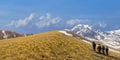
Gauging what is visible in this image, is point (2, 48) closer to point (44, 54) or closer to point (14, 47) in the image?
point (14, 47)

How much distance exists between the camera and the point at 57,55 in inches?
2982

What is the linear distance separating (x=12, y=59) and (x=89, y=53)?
25163mm

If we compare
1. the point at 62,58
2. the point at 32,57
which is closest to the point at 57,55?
the point at 62,58

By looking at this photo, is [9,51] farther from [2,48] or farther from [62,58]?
[62,58]

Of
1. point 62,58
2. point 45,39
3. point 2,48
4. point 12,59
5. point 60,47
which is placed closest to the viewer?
point 12,59

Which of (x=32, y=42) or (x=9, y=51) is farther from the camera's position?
(x=32, y=42)

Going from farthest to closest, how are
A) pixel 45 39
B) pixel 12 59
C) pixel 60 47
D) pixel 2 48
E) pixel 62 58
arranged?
1. pixel 45 39
2. pixel 60 47
3. pixel 2 48
4. pixel 62 58
5. pixel 12 59

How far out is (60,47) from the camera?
8519 centimetres

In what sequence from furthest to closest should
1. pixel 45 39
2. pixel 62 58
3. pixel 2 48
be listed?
pixel 45 39
pixel 2 48
pixel 62 58

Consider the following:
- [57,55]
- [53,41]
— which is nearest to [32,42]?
[53,41]

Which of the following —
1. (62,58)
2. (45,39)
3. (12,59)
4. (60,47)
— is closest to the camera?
(12,59)

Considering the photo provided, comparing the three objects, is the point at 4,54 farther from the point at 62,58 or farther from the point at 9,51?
the point at 62,58

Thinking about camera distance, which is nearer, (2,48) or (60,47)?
(2,48)

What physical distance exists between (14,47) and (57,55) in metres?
11.5
